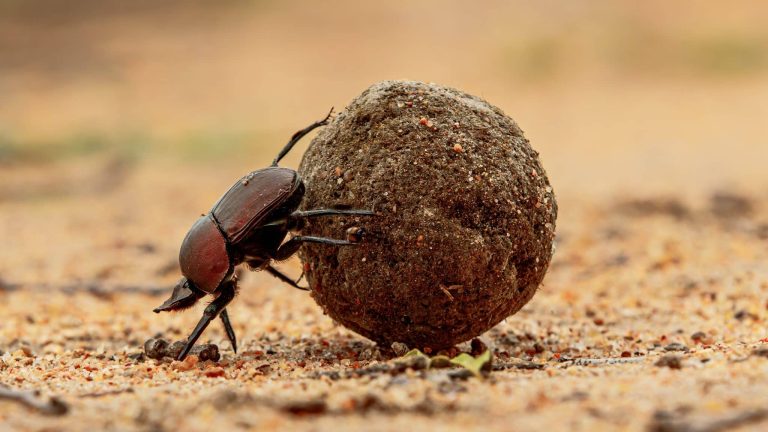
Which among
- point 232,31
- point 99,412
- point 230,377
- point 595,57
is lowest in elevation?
point 99,412

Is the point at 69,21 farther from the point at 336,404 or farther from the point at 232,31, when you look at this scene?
the point at 336,404

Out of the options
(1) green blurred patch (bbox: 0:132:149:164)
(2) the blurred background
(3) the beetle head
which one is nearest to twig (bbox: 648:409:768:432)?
(3) the beetle head

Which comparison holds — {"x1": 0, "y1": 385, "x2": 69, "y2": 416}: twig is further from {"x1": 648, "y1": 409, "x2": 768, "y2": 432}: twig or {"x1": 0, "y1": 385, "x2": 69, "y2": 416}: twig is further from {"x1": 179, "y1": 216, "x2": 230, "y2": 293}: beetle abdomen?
{"x1": 648, "y1": 409, "x2": 768, "y2": 432}: twig

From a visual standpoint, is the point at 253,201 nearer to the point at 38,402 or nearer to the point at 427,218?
the point at 427,218

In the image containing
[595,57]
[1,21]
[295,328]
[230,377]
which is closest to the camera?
[230,377]

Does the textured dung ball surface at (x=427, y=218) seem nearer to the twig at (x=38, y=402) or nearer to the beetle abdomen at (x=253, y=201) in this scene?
the beetle abdomen at (x=253, y=201)

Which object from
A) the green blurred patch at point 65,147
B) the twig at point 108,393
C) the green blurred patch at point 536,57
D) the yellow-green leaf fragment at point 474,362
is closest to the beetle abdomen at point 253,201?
the twig at point 108,393

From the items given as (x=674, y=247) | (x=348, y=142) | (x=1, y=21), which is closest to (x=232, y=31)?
(x=1, y=21)
